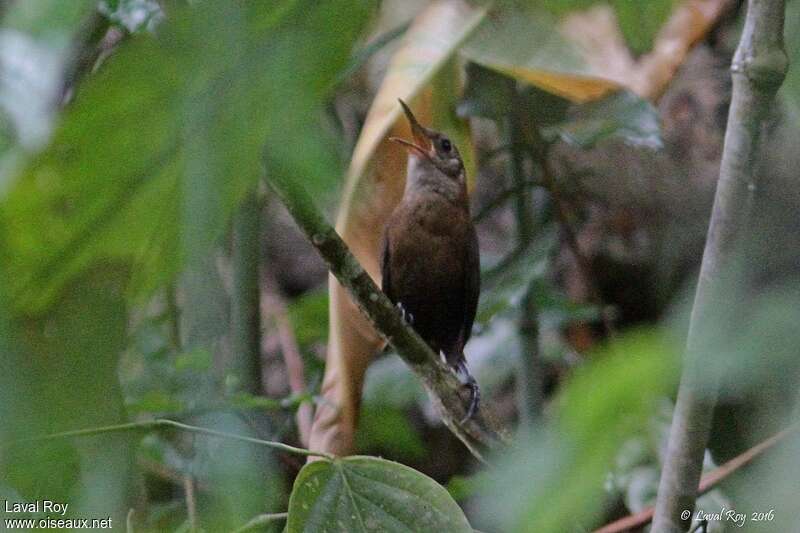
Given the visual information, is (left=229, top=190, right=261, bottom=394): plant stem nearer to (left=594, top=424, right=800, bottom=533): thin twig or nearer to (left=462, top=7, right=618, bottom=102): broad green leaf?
(left=462, top=7, right=618, bottom=102): broad green leaf

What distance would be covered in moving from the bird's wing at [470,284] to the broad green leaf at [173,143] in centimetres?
275

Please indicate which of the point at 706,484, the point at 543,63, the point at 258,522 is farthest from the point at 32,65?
the point at 706,484

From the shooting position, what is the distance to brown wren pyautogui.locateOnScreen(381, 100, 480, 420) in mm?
3426

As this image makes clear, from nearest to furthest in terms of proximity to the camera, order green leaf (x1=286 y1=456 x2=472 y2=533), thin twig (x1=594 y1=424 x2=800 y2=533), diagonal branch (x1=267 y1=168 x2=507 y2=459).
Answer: green leaf (x1=286 y1=456 x2=472 y2=533) < diagonal branch (x1=267 y1=168 x2=507 y2=459) < thin twig (x1=594 y1=424 x2=800 y2=533)

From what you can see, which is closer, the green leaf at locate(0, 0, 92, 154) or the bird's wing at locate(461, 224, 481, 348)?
the green leaf at locate(0, 0, 92, 154)

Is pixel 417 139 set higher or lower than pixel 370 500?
lower

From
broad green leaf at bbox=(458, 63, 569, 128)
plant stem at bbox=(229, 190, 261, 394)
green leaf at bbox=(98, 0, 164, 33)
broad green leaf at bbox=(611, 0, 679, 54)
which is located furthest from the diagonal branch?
broad green leaf at bbox=(458, 63, 569, 128)

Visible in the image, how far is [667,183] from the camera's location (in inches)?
196

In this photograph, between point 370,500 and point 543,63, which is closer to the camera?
point 370,500

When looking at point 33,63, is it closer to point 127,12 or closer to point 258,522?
point 258,522

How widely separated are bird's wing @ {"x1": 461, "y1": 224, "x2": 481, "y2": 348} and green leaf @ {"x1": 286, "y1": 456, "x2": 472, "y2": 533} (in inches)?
69.2

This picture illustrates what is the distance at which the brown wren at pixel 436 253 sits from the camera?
11.2 ft

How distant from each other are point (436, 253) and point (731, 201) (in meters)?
1.98

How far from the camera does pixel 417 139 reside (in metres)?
3.26
